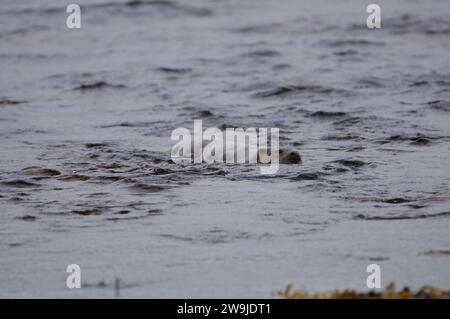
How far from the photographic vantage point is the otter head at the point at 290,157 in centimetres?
658

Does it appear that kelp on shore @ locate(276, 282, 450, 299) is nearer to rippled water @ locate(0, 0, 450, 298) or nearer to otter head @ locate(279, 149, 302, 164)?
rippled water @ locate(0, 0, 450, 298)

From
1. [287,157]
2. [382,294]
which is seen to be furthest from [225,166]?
[382,294]

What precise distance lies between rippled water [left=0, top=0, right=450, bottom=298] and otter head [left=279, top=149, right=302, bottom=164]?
8 centimetres

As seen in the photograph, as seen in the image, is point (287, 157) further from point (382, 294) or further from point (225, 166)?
point (382, 294)

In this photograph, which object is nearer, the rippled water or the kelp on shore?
the kelp on shore

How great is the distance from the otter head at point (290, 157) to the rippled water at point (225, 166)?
82mm

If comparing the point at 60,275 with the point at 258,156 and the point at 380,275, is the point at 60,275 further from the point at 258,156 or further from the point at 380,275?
the point at 258,156

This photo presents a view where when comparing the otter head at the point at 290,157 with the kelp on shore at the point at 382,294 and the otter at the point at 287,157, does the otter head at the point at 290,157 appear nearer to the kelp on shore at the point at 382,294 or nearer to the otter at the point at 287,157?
the otter at the point at 287,157

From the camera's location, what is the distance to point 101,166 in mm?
6637

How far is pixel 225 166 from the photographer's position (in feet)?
21.4

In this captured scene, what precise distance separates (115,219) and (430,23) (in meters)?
8.93

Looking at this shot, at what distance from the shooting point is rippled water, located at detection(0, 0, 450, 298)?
4.48 metres

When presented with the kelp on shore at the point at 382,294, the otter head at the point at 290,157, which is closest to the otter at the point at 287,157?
the otter head at the point at 290,157

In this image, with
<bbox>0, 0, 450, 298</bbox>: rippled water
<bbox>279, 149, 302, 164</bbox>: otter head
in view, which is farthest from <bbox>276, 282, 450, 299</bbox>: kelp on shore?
<bbox>279, 149, 302, 164</bbox>: otter head
